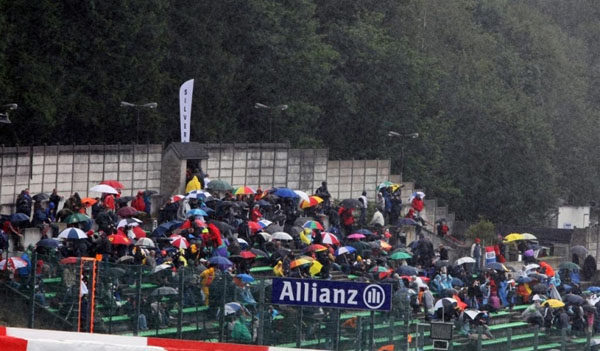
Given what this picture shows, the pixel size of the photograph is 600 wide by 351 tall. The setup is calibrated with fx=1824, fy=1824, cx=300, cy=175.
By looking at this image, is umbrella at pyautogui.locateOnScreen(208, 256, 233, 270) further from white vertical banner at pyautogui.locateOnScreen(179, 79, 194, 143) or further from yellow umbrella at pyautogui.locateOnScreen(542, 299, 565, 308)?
white vertical banner at pyautogui.locateOnScreen(179, 79, 194, 143)

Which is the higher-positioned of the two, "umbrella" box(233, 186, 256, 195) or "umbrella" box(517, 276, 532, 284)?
"umbrella" box(233, 186, 256, 195)

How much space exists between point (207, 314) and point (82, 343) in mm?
11320

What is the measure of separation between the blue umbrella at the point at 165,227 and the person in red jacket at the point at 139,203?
12.3 feet

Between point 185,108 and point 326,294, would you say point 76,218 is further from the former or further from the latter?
point 185,108

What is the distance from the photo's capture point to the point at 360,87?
2997 inches

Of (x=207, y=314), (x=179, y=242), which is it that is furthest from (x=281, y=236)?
(x=207, y=314)

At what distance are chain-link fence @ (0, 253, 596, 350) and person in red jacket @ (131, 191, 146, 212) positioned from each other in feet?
50.0

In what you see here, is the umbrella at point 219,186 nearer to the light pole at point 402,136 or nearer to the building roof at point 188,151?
the building roof at point 188,151

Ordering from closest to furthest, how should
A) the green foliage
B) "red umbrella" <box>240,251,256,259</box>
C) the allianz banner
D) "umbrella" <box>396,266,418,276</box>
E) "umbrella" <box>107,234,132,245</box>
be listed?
the allianz banner < "umbrella" <box>107,234,132,245</box> < "red umbrella" <box>240,251,256,259</box> < "umbrella" <box>396,266,418,276</box> < the green foliage

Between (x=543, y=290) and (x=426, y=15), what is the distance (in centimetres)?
4708

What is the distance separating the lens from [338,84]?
7425 cm

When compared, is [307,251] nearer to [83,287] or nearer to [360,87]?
[83,287]

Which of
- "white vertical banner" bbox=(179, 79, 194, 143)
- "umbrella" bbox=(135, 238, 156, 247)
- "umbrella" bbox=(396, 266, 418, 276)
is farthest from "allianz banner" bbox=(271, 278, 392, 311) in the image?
"white vertical banner" bbox=(179, 79, 194, 143)

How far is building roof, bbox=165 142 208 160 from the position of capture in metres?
52.6
